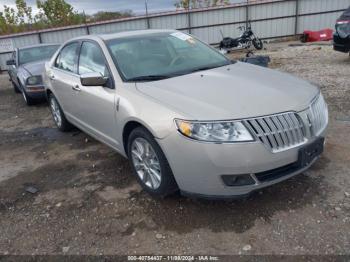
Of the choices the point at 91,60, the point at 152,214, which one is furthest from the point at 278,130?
the point at 91,60

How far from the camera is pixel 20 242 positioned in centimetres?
295

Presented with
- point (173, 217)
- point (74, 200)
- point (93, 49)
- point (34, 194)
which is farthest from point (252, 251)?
point (93, 49)

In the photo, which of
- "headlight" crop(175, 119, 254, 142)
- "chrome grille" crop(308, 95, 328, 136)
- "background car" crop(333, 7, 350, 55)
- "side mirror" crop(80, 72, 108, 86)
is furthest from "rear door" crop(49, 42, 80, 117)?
"background car" crop(333, 7, 350, 55)

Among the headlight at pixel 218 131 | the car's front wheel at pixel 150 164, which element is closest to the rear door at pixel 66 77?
the car's front wheel at pixel 150 164

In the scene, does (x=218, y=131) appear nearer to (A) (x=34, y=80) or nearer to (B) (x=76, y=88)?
(B) (x=76, y=88)

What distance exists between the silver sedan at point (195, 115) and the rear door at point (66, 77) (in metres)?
0.33

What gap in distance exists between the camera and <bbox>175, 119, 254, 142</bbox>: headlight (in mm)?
2576

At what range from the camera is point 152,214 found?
3.13m

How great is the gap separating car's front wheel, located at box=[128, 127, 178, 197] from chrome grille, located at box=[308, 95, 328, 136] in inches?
51.6

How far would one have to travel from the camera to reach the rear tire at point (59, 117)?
5.43m

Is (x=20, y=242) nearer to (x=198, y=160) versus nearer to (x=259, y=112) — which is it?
(x=198, y=160)

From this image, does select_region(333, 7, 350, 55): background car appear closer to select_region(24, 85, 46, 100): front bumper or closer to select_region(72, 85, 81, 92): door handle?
select_region(72, 85, 81, 92): door handle

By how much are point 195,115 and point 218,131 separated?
22cm

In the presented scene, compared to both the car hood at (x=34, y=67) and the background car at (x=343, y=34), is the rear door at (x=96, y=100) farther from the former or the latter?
the background car at (x=343, y=34)
